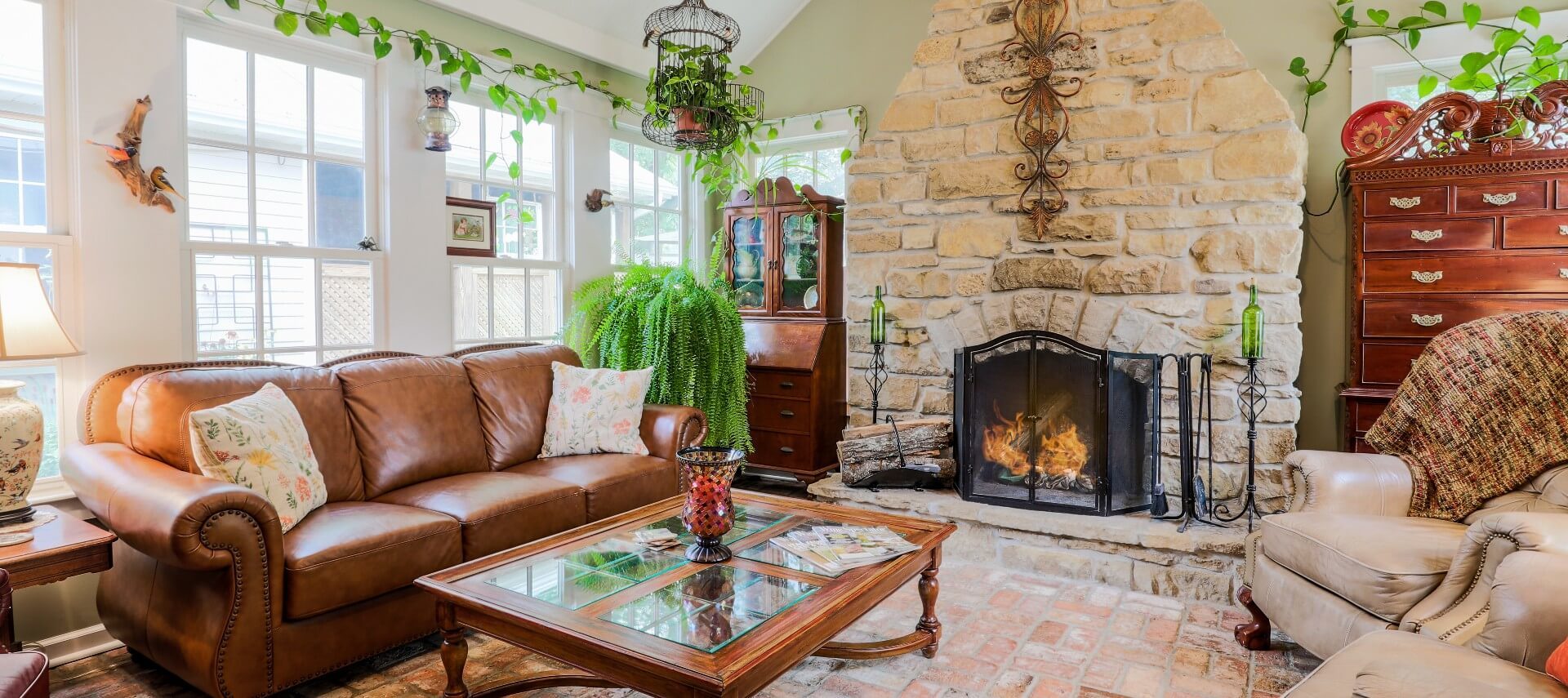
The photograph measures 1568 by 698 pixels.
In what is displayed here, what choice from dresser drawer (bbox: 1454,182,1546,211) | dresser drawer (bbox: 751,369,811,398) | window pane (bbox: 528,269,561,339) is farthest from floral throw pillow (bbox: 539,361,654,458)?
dresser drawer (bbox: 1454,182,1546,211)

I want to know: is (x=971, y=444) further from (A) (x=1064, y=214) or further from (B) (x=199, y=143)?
(B) (x=199, y=143)

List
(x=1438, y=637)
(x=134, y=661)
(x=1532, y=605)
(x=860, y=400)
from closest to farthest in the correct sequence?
(x=1532, y=605)
(x=1438, y=637)
(x=134, y=661)
(x=860, y=400)

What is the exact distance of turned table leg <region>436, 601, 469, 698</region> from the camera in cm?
183

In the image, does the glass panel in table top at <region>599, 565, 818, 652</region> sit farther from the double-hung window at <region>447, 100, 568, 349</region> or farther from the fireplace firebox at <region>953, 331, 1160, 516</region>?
the double-hung window at <region>447, 100, 568, 349</region>

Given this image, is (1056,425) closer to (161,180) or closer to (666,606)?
(666,606)

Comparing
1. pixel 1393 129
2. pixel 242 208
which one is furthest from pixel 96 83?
pixel 1393 129

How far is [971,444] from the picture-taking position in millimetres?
3510

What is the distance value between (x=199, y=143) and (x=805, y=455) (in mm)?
2924

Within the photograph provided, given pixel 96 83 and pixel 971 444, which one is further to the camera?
pixel 971 444

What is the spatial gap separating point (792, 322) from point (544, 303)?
132 centimetres

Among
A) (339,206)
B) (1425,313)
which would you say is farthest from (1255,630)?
(339,206)

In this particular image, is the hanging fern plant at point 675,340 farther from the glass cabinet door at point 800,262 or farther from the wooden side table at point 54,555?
the wooden side table at point 54,555

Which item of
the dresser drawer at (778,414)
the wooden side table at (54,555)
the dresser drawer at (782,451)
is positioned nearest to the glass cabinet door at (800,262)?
the dresser drawer at (778,414)

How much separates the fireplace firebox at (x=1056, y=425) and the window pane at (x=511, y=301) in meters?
2.14
